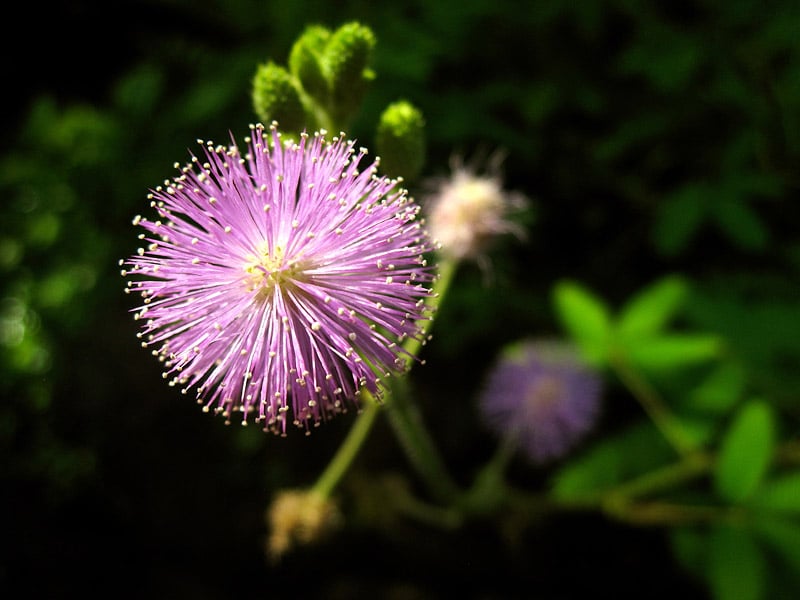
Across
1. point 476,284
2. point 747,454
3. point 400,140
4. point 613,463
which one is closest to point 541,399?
point 613,463

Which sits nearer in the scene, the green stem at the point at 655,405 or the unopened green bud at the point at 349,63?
the unopened green bud at the point at 349,63

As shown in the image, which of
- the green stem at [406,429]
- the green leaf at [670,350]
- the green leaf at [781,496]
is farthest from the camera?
the green leaf at [670,350]

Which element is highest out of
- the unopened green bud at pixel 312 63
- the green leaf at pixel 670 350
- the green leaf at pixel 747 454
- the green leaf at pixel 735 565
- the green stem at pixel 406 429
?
the unopened green bud at pixel 312 63

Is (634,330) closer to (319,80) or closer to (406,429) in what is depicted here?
(406,429)

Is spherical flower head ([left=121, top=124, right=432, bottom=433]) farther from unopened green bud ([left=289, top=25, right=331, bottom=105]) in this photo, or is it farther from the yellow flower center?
unopened green bud ([left=289, top=25, right=331, bottom=105])

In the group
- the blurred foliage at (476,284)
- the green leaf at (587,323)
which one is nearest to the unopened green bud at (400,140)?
the blurred foliage at (476,284)

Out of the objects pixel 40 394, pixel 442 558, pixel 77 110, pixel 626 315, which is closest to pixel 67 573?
pixel 40 394

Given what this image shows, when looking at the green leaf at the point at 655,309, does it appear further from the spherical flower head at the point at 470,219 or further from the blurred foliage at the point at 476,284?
the spherical flower head at the point at 470,219
